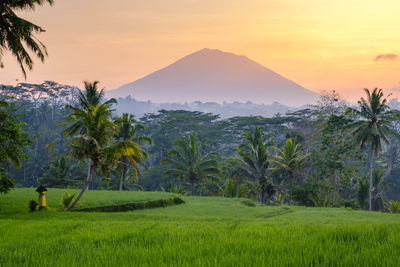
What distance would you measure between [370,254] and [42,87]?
7919 centimetres

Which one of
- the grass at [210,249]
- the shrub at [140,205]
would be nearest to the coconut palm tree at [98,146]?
the shrub at [140,205]

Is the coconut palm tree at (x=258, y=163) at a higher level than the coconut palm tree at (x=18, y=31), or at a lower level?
lower

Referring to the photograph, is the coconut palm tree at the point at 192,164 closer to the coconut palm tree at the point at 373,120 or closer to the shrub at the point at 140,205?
the shrub at the point at 140,205

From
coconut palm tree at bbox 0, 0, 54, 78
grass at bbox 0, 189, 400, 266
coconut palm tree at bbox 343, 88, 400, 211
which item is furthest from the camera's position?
coconut palm tree at bbox 343, 88, 400, 211

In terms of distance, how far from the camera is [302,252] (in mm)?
4398

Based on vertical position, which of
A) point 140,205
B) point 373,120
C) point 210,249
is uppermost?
point 373,120

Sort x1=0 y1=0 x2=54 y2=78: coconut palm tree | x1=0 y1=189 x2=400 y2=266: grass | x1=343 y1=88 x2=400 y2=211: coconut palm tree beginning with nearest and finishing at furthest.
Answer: x1=0 y1=189 x2=400 y2=266: grass < x1=0 y1=0 x2=54 y2=78: coconut palm tree < x1=343 y1=88 x2=400 y2=211: coconut palm tree

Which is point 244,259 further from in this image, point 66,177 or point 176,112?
point 176,112

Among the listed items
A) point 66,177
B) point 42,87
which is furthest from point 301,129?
point 42,87

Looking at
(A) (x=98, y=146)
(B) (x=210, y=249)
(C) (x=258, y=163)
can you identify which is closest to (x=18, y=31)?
(A) (x=98, y=146)

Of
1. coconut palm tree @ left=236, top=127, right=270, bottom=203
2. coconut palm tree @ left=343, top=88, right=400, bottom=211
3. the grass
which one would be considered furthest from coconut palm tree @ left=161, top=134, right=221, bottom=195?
the grass

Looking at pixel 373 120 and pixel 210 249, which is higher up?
pixel 373 120

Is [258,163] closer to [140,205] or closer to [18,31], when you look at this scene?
[140,205]

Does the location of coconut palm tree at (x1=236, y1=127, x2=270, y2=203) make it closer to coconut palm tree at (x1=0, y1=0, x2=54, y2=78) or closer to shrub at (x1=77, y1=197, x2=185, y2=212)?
shrub at (x1=77, y1=197, x2=185, y2=212)
